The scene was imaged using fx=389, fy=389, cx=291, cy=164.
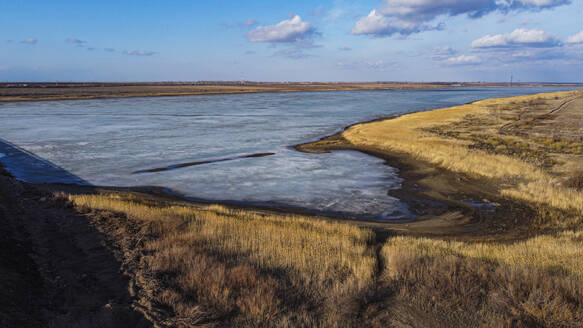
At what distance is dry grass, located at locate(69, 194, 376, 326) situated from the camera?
602 centimetres

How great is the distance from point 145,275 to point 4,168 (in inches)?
674

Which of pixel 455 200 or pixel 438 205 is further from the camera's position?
pixel 455 200

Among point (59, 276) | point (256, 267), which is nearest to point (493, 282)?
point (256, 267)

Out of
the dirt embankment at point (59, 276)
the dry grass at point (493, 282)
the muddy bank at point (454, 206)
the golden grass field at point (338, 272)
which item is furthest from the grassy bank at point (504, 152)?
the dirt embankment at point (59, 276)

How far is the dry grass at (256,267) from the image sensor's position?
602 cm

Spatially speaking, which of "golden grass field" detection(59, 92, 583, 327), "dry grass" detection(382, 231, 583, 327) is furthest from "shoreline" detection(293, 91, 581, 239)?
"dry grass" detection(382, 231, 583, 327)

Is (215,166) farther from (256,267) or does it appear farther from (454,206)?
(256,267)

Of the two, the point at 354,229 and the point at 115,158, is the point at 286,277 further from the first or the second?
the point at 115,158

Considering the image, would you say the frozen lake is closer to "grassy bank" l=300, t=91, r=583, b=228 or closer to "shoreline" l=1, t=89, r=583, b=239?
"shoreline" l=1, t=89, r=583, b=239

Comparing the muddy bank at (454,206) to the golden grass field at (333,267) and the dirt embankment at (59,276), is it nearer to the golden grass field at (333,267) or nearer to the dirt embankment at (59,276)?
the golden grass field at (333,267)

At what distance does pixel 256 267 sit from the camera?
25.2 feet

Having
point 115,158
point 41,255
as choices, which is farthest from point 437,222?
point 115,158

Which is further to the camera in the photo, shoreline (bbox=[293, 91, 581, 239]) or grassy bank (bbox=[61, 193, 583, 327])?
shoreline (bbox=[293, 91, 581, 239])

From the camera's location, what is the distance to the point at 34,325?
539cm
